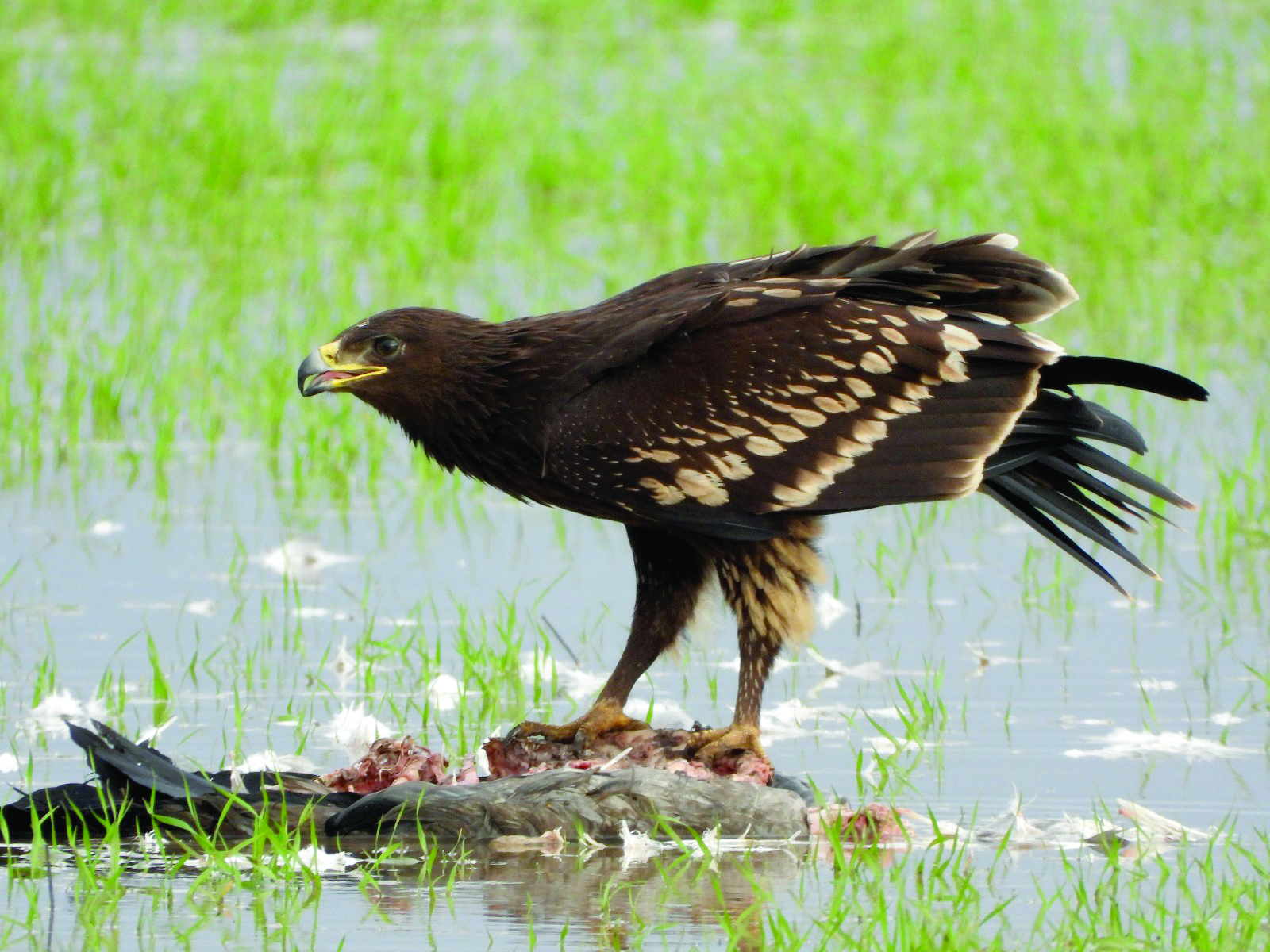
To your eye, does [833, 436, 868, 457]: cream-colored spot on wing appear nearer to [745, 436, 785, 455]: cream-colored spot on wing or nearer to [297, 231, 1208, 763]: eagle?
[297, 231, 1208, 763]: eagle

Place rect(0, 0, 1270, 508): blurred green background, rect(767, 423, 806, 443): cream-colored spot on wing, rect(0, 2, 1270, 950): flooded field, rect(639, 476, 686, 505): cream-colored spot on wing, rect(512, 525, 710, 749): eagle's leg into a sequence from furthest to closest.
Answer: rect(0, 0, 1270, 508): blurred green background
rect(512, 525, 710, 749): eagle's leg
rect(767, 423, 806, 443): cream-colored spot on wing
rect(639, 476, 686, 505): cream-colored spot on wing
rect(0, 2, 1270, 950): flooded field

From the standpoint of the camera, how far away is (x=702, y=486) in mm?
6102

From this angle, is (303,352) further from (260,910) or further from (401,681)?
(260,910)

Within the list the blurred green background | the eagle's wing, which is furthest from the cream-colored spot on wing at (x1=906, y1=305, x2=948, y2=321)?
the blurred green background

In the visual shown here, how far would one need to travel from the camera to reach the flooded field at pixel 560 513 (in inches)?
205

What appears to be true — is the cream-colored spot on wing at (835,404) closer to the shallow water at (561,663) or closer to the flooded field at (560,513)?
the shallow water at (561,663)

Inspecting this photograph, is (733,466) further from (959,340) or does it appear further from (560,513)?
(560,513)

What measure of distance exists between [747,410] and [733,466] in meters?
0.18

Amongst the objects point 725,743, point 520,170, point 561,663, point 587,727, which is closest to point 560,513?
point 561,663

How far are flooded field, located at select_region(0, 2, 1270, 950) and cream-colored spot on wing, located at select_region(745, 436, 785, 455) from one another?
0.53 metres

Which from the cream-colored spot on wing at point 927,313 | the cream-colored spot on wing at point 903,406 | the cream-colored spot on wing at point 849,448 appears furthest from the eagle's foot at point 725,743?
the cream-colored spot on wing at point 927,313

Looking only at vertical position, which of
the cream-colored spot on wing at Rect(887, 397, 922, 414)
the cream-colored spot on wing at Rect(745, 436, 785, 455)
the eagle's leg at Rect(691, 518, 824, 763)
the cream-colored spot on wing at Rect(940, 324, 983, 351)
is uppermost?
the cream-colored spot on wing at Rect(940, 324, 983, 351)

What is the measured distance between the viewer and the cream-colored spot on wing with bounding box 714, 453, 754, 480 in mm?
6164

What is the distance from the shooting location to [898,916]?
4617 millimetres
